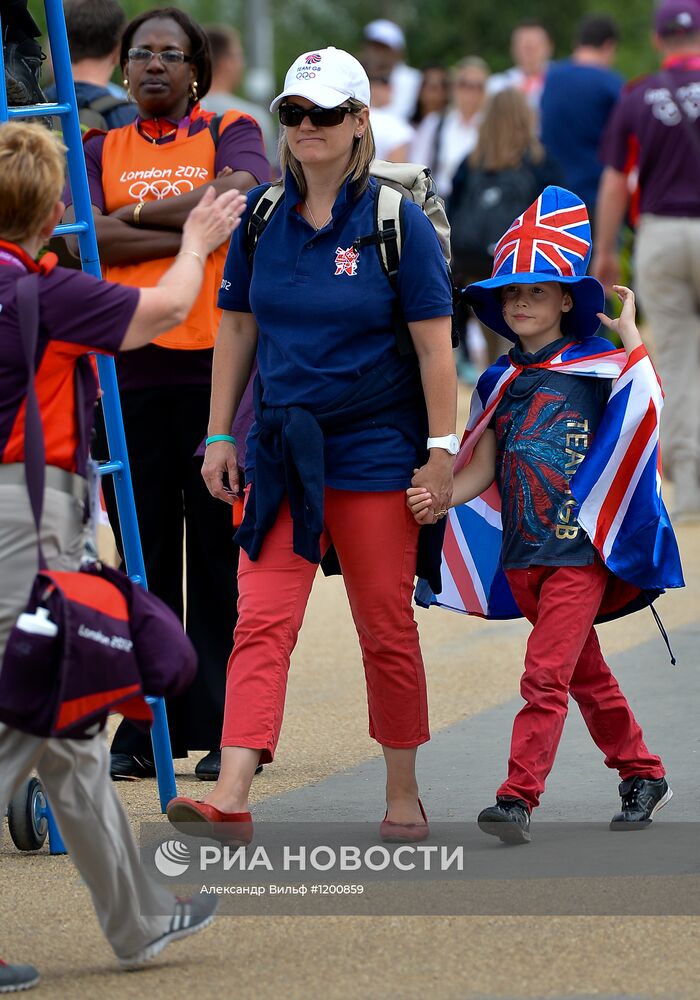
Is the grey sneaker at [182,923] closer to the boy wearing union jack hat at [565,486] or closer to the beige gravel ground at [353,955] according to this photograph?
the beige gravel ground at [353,955]

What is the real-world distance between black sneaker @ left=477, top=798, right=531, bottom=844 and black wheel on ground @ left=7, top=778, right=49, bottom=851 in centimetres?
116

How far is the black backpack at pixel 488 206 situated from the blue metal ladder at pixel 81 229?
20.4 ft

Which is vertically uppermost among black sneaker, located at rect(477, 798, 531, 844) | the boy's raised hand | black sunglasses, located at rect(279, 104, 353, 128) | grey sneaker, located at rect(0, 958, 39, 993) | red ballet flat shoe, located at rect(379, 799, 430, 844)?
black sunglasses, located at rect(279, 104, 353, 128)

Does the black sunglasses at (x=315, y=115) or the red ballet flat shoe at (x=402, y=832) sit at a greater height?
the black sunglasses at (x=315, y=115)

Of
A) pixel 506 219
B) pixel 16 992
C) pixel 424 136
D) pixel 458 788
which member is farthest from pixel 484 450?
pixel 424 136

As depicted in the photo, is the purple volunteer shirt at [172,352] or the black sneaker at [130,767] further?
the black sneaker at [130,767]

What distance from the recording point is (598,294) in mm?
4848

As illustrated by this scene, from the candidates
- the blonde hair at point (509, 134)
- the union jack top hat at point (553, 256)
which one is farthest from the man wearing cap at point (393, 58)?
the union jack top hat at point (553, 256)

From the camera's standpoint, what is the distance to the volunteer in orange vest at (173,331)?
5402mm

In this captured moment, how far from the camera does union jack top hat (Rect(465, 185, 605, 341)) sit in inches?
193

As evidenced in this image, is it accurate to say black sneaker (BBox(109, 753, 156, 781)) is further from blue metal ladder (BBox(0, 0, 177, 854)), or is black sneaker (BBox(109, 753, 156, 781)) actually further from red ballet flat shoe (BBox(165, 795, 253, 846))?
red ballet flat shoe (BBox(165, 795, 253, 846))

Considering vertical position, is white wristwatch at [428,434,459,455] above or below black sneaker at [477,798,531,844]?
above
